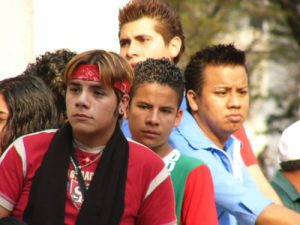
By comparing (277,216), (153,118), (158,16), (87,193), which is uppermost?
(158,16)

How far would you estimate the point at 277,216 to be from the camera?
5090 mm

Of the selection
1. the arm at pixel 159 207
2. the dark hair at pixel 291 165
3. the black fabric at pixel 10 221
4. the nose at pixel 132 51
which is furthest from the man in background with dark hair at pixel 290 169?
the black fabric at pixel 10 221

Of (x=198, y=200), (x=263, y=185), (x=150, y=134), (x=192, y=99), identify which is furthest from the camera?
(x=263, y=185)

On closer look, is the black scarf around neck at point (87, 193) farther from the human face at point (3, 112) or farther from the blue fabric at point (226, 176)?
the blue fabric at point (226, 176)

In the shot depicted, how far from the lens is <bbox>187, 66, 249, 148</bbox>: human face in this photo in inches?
209

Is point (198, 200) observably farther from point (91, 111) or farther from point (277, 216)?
point (91, 111)

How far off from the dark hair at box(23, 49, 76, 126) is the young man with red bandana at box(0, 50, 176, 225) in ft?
2.51

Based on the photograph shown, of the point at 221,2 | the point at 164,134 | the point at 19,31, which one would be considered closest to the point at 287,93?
the point at 221,2

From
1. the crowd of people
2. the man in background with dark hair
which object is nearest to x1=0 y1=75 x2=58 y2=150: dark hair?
the crowd of people

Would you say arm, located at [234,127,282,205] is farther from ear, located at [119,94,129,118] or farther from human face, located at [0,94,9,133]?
human face, located at [0,94,9,133]

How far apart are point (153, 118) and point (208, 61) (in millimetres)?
731

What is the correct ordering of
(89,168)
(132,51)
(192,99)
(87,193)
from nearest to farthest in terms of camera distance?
(87,193), (89,168), (192,99), (132,51)

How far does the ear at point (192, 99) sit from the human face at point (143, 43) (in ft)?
1.50

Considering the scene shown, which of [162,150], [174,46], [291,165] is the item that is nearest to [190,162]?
[162,150]
